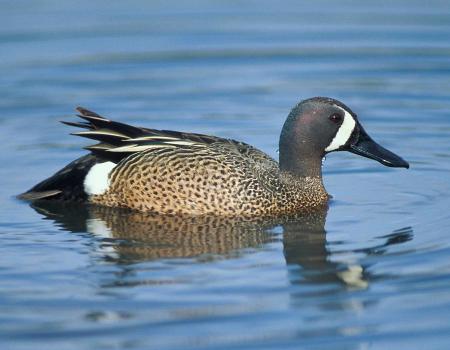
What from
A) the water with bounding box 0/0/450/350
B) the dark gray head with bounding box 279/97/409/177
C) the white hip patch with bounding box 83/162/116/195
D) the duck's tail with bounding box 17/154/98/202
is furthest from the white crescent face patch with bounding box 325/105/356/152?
the duck's tail with bounding box 17/154/98/202

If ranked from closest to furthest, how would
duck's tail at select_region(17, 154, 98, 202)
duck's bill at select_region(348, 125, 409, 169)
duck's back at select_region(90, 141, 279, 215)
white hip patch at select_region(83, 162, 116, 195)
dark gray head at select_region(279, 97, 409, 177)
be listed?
duck's back at select_region(90, 141, 279, 215)
dark gray head at select_region(279, 97, 409, 177)
duck's bill at select_region(348, 125, 409, 169)
white hip patch at select_region(83, 162, 116, 195)
duck's tail at select_region(17, 154, 98, 202)

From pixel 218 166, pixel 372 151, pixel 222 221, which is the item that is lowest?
pixel 222 221

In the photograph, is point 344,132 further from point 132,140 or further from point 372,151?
point 132,140

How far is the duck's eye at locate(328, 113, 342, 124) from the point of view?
10703mm

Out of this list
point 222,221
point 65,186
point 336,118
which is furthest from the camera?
point 65,186

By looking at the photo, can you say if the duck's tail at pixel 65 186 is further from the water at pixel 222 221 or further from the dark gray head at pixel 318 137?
the dark gray head at pixel 318 137

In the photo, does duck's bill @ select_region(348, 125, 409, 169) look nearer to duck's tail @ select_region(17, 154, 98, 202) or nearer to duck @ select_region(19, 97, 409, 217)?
duck @ select_region(19, 97, 409, 217)

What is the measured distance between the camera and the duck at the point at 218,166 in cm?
1061

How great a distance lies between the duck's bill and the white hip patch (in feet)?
6.86

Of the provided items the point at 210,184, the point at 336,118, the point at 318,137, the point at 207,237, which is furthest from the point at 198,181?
the point at 336,118

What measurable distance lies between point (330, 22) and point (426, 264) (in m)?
8.74

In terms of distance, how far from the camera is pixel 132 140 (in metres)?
10.9

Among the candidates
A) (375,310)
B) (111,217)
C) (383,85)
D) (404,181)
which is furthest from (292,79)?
(375,310)

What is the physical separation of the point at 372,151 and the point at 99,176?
2.35 meters
